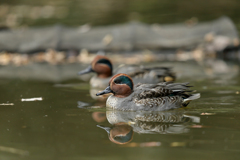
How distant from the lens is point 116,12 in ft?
70.8

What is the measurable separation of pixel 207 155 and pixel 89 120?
2393mm

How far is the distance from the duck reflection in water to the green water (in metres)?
0.04

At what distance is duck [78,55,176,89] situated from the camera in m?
9.55

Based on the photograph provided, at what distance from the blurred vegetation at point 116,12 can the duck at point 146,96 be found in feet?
36.9

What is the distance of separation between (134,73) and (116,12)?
41.1 ft

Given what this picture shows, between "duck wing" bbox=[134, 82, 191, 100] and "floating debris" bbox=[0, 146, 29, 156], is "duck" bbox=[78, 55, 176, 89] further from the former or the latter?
"floating debris" bbox=[0, 146, 29, 156]

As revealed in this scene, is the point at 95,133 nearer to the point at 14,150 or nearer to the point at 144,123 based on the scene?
the point at 144,123

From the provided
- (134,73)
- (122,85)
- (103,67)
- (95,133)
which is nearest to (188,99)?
(122,85)

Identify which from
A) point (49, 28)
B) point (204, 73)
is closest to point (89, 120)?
point (204, 73)

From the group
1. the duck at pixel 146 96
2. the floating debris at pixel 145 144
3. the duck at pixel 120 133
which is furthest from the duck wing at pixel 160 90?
the floating debris at pixel 145 144

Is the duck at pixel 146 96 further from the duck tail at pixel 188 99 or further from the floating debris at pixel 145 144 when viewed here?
the floating debris at pixel 145 144

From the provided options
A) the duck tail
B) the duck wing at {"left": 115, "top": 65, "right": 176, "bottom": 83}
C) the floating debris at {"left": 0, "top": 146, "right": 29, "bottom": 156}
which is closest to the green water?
the floating debris at {"left": 0, "top": 146, "right": 29, "bottom": 156}

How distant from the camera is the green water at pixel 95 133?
4848 millimetres

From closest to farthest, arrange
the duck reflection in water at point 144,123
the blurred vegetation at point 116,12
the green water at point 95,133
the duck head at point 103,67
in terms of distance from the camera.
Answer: the green water at point 95,133 → the duck reflection in water at point 144,123 → the duck head at point 103,67 → the blurred vegetation at point 116,12
